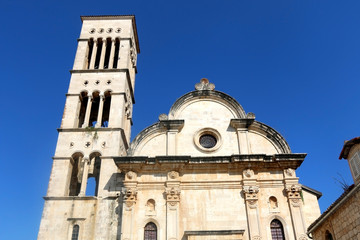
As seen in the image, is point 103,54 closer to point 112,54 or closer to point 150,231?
point 112,54

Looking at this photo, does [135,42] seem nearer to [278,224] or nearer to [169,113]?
[169,113]

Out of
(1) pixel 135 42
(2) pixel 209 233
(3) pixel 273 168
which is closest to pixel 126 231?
(2) pixel 209 233

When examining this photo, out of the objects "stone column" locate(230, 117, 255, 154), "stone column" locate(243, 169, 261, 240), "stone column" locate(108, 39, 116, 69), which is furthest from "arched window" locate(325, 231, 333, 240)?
"stone column" locate(108, 39, 116, 69)

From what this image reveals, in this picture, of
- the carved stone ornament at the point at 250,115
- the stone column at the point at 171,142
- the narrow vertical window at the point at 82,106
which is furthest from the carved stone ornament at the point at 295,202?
the narrow vertical window at the point at 82,106

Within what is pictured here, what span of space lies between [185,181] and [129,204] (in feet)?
11.0

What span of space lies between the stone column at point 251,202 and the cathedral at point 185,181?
53 mm

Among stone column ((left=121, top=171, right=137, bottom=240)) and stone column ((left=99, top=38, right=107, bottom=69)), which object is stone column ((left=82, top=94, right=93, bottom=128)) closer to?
stone column ((left=99, top=38, right=107, bottom=69))

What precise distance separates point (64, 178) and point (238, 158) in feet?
34.1

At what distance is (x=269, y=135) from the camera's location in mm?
20219

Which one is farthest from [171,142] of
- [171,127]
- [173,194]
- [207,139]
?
[173,194]

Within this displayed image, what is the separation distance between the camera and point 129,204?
18.0 metres

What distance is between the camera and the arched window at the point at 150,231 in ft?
56.9

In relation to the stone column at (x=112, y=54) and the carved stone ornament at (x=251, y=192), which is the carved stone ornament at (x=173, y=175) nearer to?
the carved stone ornament at (x=251, y=192)

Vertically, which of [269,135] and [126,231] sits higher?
[269,135]
